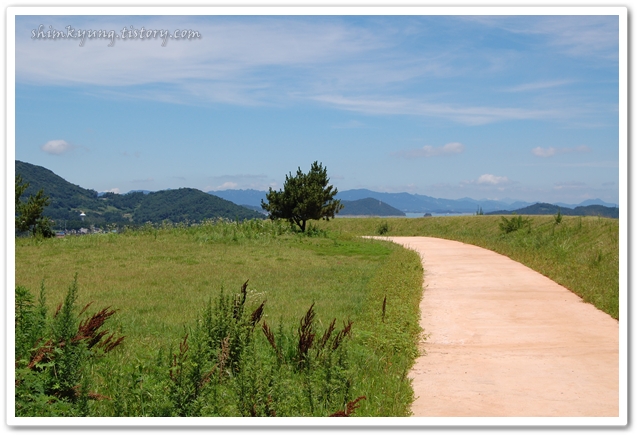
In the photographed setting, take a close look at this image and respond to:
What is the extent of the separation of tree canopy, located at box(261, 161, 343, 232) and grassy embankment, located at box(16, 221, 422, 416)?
139 inches

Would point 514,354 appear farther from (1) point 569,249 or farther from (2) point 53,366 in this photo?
(1) point 569,249

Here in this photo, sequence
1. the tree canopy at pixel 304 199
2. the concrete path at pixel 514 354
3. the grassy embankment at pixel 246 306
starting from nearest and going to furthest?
the grassy embankment at pixel 246 306
the concrete path at pixel 514 354
the tree canopy at pixel 304 199

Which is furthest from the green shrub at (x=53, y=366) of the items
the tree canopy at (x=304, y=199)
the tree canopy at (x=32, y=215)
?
the tree canopy at (x=32, y=215)

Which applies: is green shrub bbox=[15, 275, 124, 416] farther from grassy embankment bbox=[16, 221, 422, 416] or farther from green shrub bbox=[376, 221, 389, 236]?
green shrub bbox=[376, 221, 389, 236]

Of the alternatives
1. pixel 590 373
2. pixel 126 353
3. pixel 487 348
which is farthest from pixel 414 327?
pixel 126 353

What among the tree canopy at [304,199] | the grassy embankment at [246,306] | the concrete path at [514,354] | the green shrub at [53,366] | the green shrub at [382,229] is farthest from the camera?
the green shrub at [382,229]

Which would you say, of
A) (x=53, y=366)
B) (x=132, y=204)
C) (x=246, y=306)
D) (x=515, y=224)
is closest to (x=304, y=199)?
(x=515, y=224)

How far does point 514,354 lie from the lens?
710 centimetres

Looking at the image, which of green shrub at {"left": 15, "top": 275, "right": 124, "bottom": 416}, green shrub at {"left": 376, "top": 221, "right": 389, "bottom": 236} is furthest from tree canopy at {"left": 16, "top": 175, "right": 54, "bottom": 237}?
green shrub at {"left": 15, "top": 275, "right": 124, "bottom": 416}

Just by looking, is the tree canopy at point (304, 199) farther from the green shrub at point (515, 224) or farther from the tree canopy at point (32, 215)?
the tree canopy at point (32, 215)

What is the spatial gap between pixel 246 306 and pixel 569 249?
41.6 ft

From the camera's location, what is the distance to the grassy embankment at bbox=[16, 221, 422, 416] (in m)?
5.19

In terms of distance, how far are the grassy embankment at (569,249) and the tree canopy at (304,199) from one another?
6.62 m

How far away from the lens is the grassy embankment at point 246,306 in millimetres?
5191
